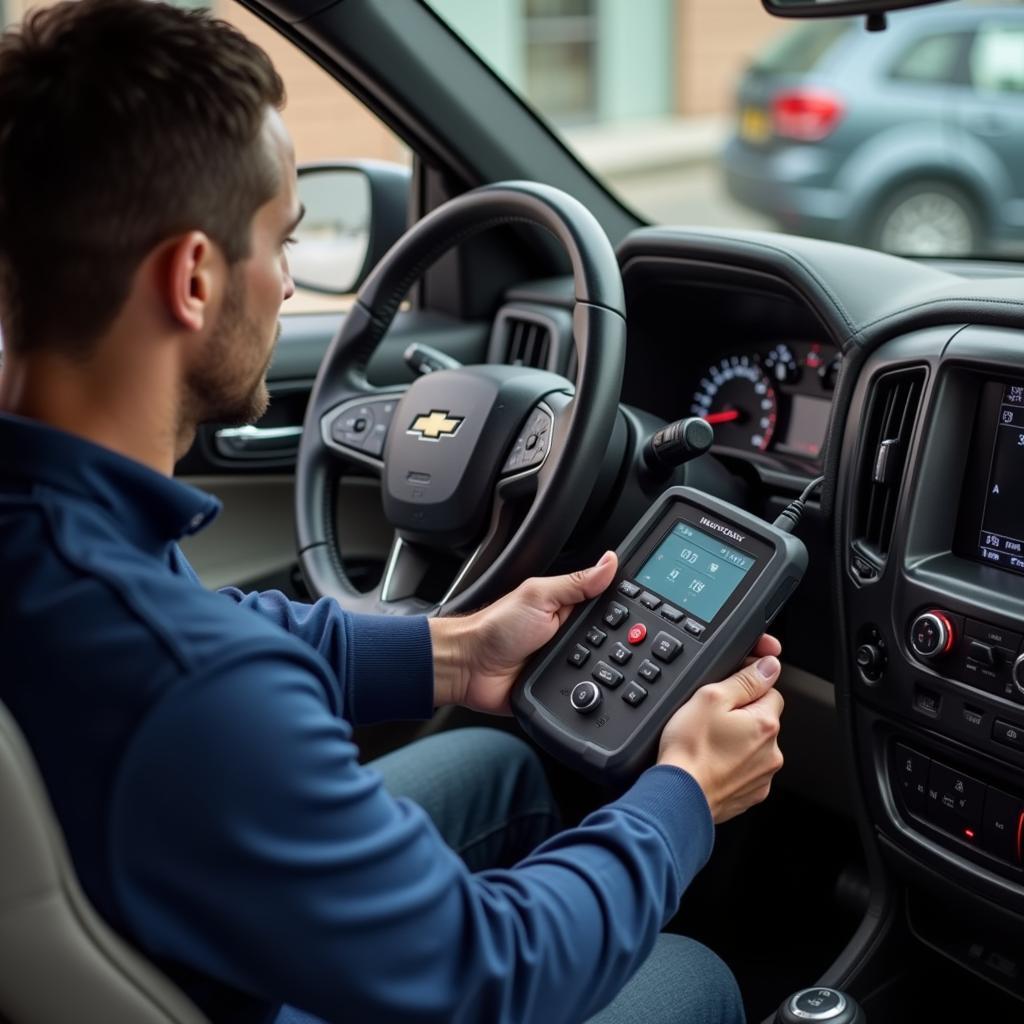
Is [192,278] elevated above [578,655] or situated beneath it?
elevated above

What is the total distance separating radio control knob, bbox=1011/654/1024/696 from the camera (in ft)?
4.75

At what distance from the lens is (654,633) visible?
1.43 meters

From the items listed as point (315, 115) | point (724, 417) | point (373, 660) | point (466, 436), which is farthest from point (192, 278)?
point (315, 115)

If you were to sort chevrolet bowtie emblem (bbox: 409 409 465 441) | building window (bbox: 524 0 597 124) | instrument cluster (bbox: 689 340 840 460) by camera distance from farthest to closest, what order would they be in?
building window (bbox: 524 0 597 124), instrument cluster (bbox: 689 340 840 460), chevrolet bowtie emblem (bbox: 409 409 465 441)

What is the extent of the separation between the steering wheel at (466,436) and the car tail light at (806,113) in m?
4.50

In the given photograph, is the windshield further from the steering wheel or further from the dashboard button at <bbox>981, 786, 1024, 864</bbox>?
the dashboard button at <bbox>981, 786, 1024, 864</bbox>

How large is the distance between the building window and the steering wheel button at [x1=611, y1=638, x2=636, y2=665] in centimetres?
997

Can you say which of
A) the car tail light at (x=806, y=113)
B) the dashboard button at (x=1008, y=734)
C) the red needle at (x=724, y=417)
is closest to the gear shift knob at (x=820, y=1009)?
the dashboard button at (x=1008, y=734)

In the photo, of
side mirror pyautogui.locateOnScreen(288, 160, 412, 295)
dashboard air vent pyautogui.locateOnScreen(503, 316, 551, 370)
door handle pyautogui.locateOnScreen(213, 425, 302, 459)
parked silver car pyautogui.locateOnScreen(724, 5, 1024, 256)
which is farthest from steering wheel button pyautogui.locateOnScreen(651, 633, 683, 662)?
parked silver car pyautogui.locateOnScreen(724, 5, 1024, 256)

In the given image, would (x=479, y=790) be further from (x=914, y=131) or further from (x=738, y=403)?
(x=914, y=131)

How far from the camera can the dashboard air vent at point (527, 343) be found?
7.25ft

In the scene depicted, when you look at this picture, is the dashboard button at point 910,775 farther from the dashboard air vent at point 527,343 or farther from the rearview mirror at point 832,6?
the rearview mirror at point 832,6

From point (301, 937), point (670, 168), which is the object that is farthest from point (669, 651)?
point (670, 168)

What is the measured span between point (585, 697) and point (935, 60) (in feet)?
17.0
